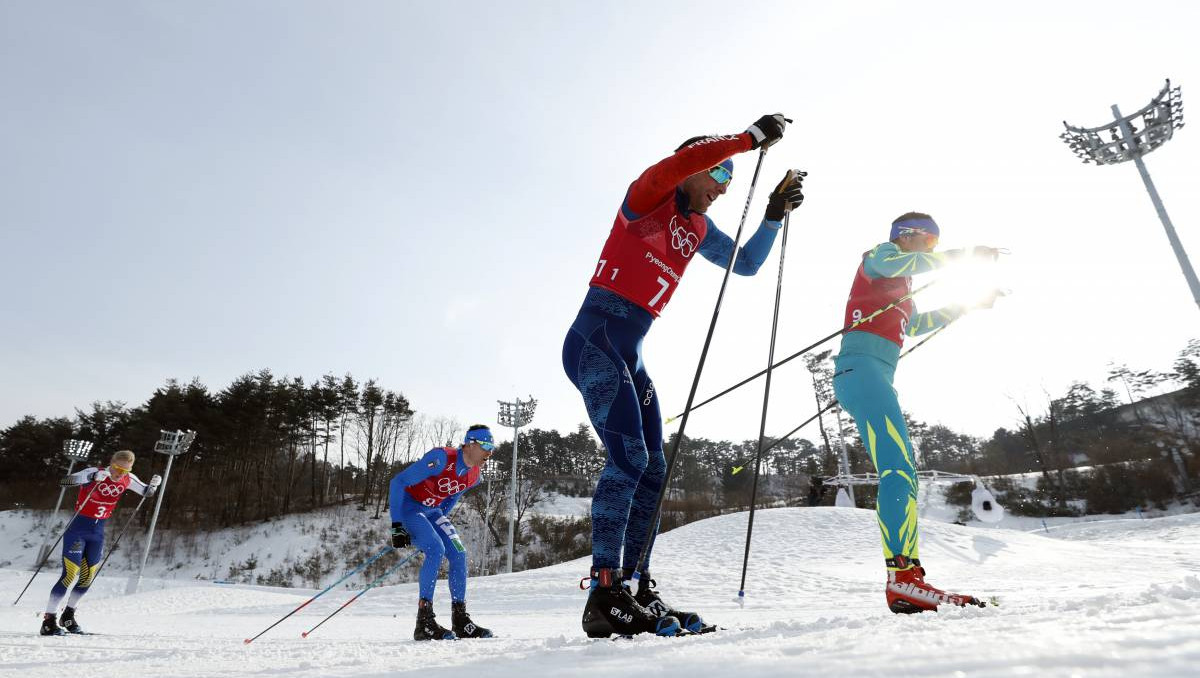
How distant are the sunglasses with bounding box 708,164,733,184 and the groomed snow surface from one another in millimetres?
1994

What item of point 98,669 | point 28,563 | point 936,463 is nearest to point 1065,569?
point 98,669

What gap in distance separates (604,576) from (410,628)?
15.2ft

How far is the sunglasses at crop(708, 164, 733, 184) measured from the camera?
2.87 m

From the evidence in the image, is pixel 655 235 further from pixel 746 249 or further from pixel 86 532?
pixel 86 532

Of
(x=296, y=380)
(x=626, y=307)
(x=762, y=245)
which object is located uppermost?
(x=296, y=380)

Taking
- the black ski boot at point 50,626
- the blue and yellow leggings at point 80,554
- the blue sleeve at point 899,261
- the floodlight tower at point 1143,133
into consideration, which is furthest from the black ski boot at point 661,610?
the floodlight tower at point 1143,133

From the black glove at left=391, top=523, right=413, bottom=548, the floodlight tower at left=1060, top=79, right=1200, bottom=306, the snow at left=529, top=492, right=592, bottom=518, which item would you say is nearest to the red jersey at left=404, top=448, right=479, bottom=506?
the black glove at left=391, top=523, right=413, bottom=548

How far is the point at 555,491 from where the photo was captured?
1865 inches

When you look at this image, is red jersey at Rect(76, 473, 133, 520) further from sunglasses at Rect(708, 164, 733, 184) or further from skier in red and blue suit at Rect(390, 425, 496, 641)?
sunglasses at Rect(708, 164, 733, 184)

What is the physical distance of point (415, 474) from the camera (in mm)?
4746

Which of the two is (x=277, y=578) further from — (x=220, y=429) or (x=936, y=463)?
(x=936, y=463)

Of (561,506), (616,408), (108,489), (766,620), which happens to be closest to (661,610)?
(616,408)

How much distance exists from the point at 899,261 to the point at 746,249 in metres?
0.81

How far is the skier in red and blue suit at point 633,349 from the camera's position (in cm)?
234
